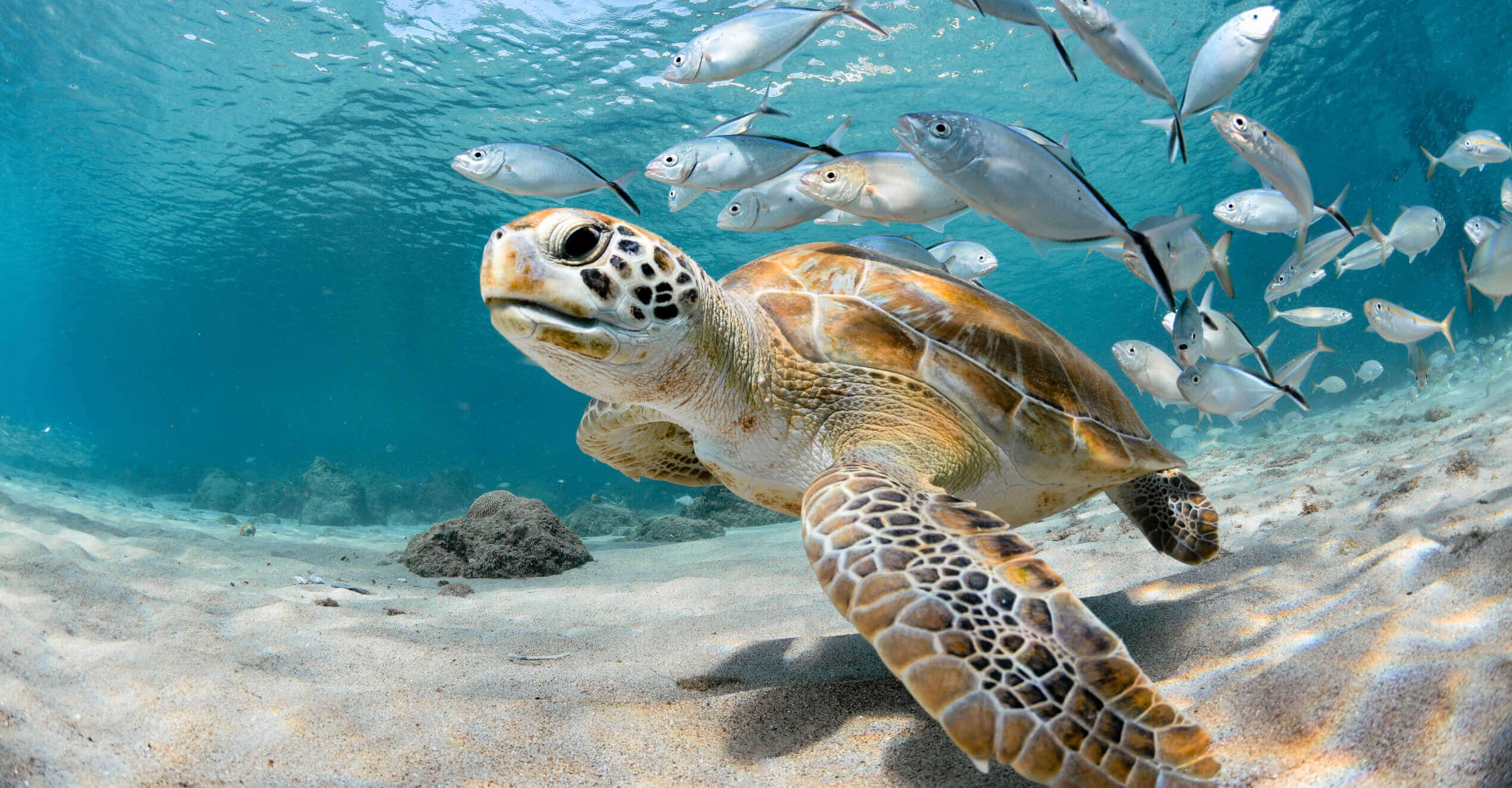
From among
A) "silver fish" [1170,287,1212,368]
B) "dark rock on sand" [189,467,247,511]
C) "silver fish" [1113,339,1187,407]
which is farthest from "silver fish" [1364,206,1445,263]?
"dark rock on sand" [189,467,247,511]

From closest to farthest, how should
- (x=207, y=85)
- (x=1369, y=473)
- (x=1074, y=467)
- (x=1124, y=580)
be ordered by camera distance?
(x=1074, y=467) < (x=1124, y=580) < (x=1369, y=473) < (x=207, y=85)

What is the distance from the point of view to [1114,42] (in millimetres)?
2174

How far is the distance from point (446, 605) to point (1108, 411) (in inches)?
143

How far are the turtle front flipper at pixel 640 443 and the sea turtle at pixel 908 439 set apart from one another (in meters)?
0.02

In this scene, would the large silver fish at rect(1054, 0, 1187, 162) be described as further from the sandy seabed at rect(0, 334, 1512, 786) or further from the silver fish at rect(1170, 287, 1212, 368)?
the sandy seabed at rect(0, 334, 1512, 786)

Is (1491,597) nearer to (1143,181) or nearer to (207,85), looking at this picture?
(207,85)

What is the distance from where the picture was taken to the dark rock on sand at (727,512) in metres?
11.0

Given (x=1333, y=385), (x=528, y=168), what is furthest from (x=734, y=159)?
(x=1333, y=385)

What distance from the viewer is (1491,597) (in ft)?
4.45

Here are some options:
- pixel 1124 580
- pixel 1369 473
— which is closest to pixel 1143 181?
pixel 1369 473

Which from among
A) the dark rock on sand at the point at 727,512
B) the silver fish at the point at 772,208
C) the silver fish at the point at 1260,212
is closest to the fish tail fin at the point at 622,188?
the silver fish at the point at 772,208

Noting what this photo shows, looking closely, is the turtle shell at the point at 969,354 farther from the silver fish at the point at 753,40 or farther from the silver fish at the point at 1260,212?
the silver fish at the point at 1260,212

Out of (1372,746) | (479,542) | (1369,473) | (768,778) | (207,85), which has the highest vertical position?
(207,85)

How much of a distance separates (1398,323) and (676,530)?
25.6 feet
